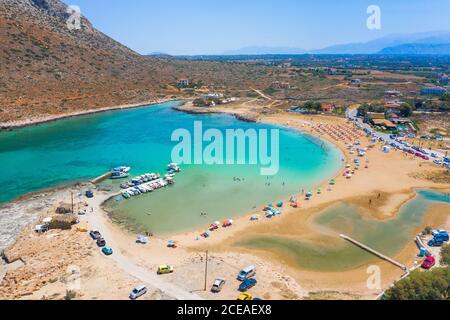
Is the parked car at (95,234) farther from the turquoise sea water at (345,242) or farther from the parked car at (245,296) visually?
the parked car at (245,296)

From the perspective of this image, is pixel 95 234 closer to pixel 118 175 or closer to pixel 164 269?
pixel 164 269

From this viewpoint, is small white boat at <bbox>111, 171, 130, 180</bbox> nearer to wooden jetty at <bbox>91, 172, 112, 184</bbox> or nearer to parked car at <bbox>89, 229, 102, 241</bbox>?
wooden jetty at <bbox>91, 172, 112, 184</bbox>

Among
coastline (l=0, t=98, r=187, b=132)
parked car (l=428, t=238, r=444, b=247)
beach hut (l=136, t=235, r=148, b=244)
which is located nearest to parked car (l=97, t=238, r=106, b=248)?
beach hut (l=136, t=235, r=148, b=244)

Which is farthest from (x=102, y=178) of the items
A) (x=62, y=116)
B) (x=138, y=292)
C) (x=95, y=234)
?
(x=62, y=116)

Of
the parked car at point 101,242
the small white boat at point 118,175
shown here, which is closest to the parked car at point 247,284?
the parked car at point 101,242

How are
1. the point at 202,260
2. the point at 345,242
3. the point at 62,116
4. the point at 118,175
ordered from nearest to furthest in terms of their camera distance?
1. the point at 202,260
2. the point at 345,242
3. the point at 118,175
4. the point at 62,116
